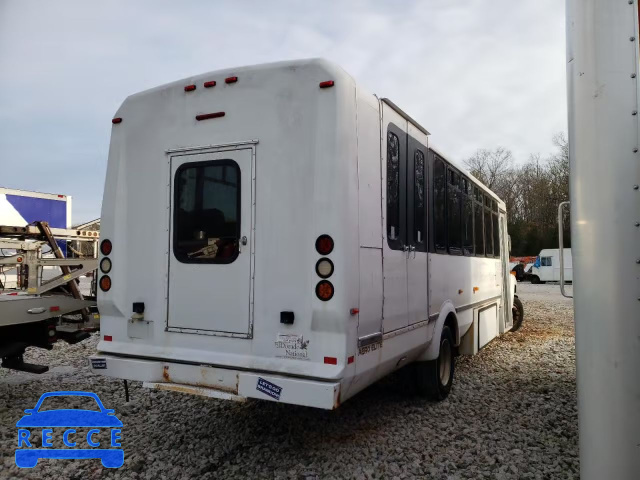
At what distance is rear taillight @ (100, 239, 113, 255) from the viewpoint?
4273 millimetres

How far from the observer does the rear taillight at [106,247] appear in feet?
14.0

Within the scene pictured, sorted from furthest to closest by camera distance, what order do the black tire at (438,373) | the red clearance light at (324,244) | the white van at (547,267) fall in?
1. the white van at (547,267)
2. the black tire at (438,373)
3. the red clearance light at (324,244)

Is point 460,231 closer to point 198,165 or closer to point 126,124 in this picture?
point 198,165

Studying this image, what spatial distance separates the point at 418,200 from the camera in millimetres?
4824

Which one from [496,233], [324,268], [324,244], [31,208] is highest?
[31,208]

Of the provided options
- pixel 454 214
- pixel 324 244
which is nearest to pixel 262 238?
pixel 324 244

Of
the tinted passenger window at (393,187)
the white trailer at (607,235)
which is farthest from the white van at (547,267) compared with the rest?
the white trailer at (607,235)

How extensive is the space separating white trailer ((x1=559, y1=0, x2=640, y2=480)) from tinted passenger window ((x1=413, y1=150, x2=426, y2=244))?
2.27 metres

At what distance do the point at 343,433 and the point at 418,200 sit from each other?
7.42 ft

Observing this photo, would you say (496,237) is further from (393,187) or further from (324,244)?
(324,244)

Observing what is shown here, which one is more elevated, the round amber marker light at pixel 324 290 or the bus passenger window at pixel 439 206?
the bus passenger window at pixel 439 206

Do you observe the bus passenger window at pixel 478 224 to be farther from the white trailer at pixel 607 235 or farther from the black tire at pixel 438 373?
the white trailer at pixel 607 235

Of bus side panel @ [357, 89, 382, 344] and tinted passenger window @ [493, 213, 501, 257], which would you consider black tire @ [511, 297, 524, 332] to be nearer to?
tinted passenger window @ [493, 213, 501, 257]

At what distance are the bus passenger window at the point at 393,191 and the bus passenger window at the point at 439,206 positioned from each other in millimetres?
1127
